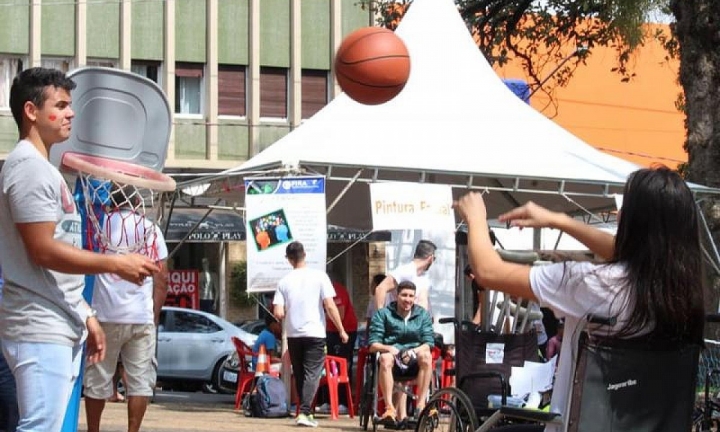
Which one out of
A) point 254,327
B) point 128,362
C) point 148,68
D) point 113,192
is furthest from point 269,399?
point 148,68

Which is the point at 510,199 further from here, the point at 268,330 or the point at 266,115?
the point at 266,115

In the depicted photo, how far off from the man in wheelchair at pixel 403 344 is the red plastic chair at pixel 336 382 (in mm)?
1782

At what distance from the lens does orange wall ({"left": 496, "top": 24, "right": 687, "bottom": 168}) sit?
45031 mm

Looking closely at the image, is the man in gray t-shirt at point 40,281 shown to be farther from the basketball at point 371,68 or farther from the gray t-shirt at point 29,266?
the basketball at point 371,68

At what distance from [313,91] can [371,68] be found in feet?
80.5

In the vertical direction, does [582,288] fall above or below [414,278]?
above

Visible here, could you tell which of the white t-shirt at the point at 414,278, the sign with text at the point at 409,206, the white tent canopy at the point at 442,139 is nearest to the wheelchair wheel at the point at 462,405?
the white t-shirt at the point at 414,278

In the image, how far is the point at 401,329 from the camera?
1409 centimetres

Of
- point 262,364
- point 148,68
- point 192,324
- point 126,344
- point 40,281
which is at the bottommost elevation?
point 192,324

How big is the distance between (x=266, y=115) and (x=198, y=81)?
1.96m

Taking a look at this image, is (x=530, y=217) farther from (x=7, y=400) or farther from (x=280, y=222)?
(x=280, y=222)

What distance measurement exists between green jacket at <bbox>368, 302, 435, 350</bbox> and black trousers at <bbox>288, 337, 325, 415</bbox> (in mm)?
1053

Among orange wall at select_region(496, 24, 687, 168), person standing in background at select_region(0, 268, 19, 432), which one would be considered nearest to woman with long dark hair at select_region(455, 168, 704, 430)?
person standing in background at select_region(0, 268, 19, 432)

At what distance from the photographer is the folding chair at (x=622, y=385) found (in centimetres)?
502
